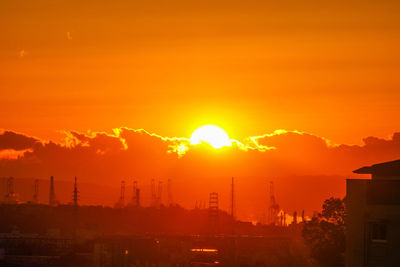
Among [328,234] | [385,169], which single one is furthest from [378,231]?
[328,234]

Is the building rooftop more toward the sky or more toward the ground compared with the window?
more toward the sky

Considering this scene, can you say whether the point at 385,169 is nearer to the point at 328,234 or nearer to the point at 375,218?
the point at 375,218

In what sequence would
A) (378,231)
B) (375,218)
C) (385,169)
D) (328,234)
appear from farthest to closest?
(328,234) < (385,169) < (378,231) < (375,218)

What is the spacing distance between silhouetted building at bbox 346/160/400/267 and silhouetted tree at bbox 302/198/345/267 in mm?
20304

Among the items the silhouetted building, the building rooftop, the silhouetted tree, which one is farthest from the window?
the silhouetted tree

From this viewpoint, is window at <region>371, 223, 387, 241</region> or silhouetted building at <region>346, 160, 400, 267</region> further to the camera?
window at <region>371, 223, 387, 241</region>

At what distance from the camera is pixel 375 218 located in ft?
131

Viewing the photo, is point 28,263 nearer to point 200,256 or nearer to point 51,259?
point 51,259

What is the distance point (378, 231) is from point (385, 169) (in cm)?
300

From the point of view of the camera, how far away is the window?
132 ft

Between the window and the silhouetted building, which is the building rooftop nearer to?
the silhouetted building

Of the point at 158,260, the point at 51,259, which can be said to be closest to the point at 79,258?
the point at 51,259

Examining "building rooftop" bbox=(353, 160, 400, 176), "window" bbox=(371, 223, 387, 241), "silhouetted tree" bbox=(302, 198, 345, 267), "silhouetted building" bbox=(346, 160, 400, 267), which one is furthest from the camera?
"silhouetted tree" bbox=(302, 198, 345, 267)

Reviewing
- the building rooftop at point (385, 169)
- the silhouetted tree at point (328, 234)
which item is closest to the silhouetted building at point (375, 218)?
the building rooftop at point (385, 169)
